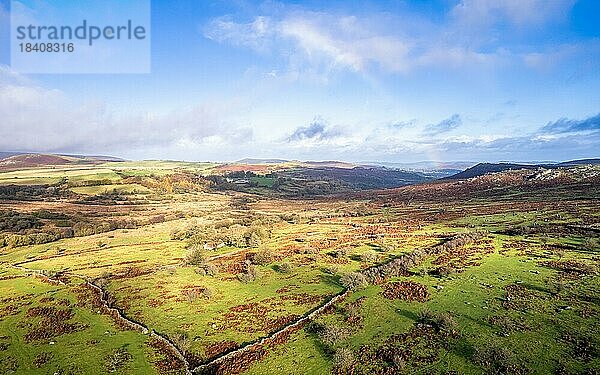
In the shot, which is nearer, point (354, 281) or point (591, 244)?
point (354, 281)

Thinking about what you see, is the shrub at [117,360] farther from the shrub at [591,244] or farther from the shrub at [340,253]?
the shrub at [591,244]

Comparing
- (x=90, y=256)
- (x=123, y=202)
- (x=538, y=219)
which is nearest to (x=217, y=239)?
(x=90, y=256)

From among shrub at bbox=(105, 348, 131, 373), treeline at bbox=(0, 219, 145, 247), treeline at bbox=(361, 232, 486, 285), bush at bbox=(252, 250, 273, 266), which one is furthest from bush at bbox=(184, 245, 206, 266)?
treeline at bbox=(0, 219, 145, 247)

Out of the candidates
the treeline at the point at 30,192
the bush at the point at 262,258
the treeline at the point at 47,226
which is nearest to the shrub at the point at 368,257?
the bush at the point at 262,258

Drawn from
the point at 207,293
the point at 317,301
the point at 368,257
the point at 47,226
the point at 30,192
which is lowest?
the point at 47,226

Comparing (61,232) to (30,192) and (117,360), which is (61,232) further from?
(30,192)

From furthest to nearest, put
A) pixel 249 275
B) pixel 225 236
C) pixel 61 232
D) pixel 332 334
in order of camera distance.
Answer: pixel 61 232, pixel 225 236, pixel 249 275, pixel 332 334

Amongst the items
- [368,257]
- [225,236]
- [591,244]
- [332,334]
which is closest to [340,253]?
[368,257]
